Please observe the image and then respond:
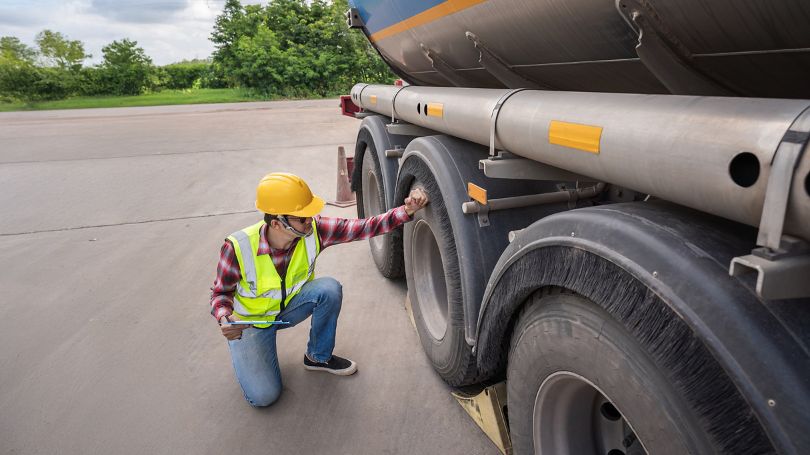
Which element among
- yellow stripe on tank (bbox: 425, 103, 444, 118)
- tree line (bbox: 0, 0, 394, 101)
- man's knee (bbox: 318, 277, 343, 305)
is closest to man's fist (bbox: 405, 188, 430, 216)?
yellow stripe on tank (bbox: 425, 103, 444, 118)

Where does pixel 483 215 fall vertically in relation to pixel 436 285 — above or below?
above

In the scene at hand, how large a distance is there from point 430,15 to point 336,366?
198 cm

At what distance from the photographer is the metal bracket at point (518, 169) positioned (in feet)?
6.13

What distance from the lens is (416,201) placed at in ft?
8.49

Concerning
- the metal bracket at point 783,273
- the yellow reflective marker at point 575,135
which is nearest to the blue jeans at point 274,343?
the yellow reflective marker at point 575,135

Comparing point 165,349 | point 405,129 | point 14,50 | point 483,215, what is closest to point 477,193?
point 483,215

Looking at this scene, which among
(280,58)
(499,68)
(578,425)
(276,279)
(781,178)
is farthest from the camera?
(280,58)

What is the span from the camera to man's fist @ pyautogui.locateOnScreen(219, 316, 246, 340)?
246 cm

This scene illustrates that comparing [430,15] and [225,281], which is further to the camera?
[225,281]

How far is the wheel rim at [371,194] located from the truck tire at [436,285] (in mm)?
1085

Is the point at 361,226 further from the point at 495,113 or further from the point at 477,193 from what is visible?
the point at 495,113

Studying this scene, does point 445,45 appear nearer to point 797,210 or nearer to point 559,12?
point 559,12

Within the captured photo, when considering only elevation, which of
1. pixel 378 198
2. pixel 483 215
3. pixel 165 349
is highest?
pixel 483 215

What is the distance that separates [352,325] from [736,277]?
2.80 meters
